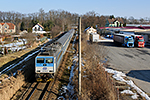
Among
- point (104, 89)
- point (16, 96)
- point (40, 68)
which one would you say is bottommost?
point (16, 96)

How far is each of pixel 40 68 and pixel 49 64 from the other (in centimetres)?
76

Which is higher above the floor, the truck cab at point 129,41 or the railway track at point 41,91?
the truck cab at point 129,41

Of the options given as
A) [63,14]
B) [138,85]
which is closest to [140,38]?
[138,85]

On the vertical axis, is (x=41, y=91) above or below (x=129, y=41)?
below

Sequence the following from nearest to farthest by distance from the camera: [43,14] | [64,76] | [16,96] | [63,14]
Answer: [16,96], [64,76], [43,14], [63,14]

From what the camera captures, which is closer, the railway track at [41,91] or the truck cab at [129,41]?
the railway track at [41,91]

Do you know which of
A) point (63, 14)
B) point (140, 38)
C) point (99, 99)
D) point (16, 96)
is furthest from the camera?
point (63, 14)

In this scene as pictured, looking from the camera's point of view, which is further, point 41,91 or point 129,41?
point 129,41

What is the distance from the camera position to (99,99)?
8758mm

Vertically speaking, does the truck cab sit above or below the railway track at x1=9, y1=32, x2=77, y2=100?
above

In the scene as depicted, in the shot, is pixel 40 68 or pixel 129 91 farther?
pixel 40 68

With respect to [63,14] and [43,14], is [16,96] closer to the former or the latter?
[43,14]

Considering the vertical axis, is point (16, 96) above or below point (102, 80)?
below

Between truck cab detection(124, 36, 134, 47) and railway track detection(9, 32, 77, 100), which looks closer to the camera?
railway track detection(9, 32, 77, 100)
